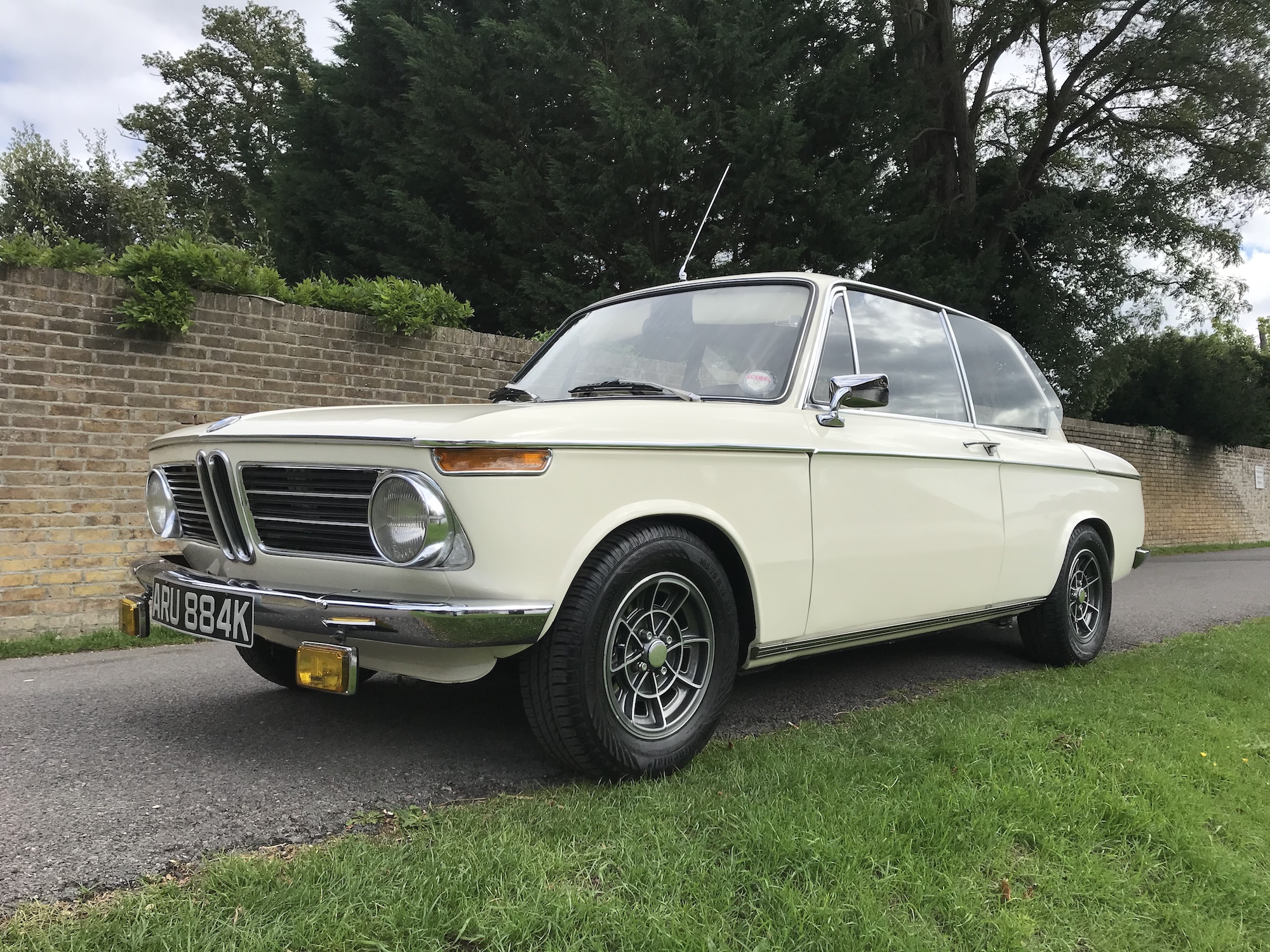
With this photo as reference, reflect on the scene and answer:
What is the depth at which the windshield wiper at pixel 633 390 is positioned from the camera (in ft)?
10.5

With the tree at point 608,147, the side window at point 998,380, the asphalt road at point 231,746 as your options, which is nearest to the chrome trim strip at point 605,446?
the asphalt road at point 231,746

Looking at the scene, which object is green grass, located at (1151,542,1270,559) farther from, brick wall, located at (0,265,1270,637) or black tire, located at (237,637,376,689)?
black tire, located at (237,637,376,689)

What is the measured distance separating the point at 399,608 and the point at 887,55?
1273 cm

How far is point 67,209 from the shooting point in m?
15.9

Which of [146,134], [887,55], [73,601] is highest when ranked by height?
[146,134]

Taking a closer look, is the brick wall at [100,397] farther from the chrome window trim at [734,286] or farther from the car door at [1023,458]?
the car door at [1023,458]

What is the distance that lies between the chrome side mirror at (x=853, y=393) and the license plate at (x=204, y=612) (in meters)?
2.01

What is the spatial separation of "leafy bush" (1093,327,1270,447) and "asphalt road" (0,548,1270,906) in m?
16.3

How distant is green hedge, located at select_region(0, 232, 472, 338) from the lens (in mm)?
5738

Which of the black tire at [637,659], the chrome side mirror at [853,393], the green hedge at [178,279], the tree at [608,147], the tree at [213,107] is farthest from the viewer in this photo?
the tree at [213,107]

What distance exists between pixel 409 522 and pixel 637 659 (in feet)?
2.67

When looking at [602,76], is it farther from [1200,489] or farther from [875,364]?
[1200,489]

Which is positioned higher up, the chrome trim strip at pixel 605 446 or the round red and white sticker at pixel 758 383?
the round red and white sticker at pixel 758 383

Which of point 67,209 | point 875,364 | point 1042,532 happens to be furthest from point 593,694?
point 67,209
